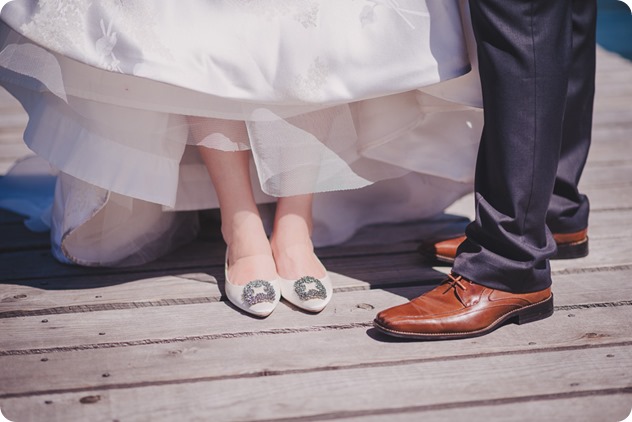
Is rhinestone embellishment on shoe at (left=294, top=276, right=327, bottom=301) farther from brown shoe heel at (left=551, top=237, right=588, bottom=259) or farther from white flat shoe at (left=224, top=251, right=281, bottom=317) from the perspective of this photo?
brown shoe heel at (left=551, top=237, right=588, bottom=259)

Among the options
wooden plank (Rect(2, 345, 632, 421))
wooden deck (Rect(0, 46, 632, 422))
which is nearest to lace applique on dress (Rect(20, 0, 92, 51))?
wooden deck (Rect(0, 46, 632, 422))

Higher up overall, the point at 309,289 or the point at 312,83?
the point at 312,83

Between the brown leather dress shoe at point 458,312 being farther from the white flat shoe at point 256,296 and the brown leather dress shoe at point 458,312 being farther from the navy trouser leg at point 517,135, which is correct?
the white flat shoe at point 256,296

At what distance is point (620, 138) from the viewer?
2.73 meters

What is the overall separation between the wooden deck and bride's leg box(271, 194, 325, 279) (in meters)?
0.08

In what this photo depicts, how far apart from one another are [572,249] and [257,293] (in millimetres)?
729

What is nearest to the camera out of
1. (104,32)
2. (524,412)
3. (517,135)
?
(524,412)

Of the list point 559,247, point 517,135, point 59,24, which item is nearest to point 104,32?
point 59,24

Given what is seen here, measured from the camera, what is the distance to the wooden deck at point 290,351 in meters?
1.26

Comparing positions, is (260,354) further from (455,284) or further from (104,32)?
(104,32)

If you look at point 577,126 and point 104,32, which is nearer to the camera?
point 104,32

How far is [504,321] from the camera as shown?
1.53 meters

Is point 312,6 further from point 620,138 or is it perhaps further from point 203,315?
point 620,138

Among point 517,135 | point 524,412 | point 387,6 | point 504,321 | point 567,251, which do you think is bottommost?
point 567,251
